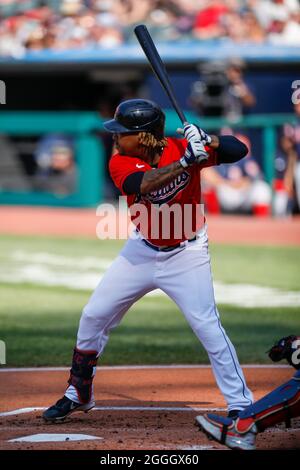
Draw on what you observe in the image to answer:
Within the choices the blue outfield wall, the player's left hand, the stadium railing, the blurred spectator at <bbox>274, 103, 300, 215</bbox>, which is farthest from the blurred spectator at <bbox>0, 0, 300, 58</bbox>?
the player's left hand

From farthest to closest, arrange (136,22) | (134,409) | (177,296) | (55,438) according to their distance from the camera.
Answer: (136,22)
(134,409)
(177,296)
(55,438)

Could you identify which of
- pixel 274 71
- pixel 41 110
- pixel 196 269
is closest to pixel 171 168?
pixel 196 269

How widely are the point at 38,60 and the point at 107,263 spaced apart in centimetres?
731

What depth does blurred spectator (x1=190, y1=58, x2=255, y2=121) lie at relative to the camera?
1795 centimetres

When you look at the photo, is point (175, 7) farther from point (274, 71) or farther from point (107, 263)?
point (107, 263)

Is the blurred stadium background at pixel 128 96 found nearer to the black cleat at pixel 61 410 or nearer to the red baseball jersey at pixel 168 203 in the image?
the black cleat at pixel 61 410

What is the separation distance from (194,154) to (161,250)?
0.70 meters

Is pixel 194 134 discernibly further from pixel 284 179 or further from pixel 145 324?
pixel 284 179

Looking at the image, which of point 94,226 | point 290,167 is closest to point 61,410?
point 94,226

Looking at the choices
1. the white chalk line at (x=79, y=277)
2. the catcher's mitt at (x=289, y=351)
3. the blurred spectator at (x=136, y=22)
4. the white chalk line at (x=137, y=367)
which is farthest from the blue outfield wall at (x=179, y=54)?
the catcher's mitt at (x=289, y=351)

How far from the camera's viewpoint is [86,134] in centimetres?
1845

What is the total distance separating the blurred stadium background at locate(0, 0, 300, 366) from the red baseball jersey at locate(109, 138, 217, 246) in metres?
8.16

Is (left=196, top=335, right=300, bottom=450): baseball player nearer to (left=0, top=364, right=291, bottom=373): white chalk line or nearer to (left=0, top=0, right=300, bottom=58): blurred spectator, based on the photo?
(left=0, top=364, right=291, bottom=373): white chalk line

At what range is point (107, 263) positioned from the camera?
13.2 meters
